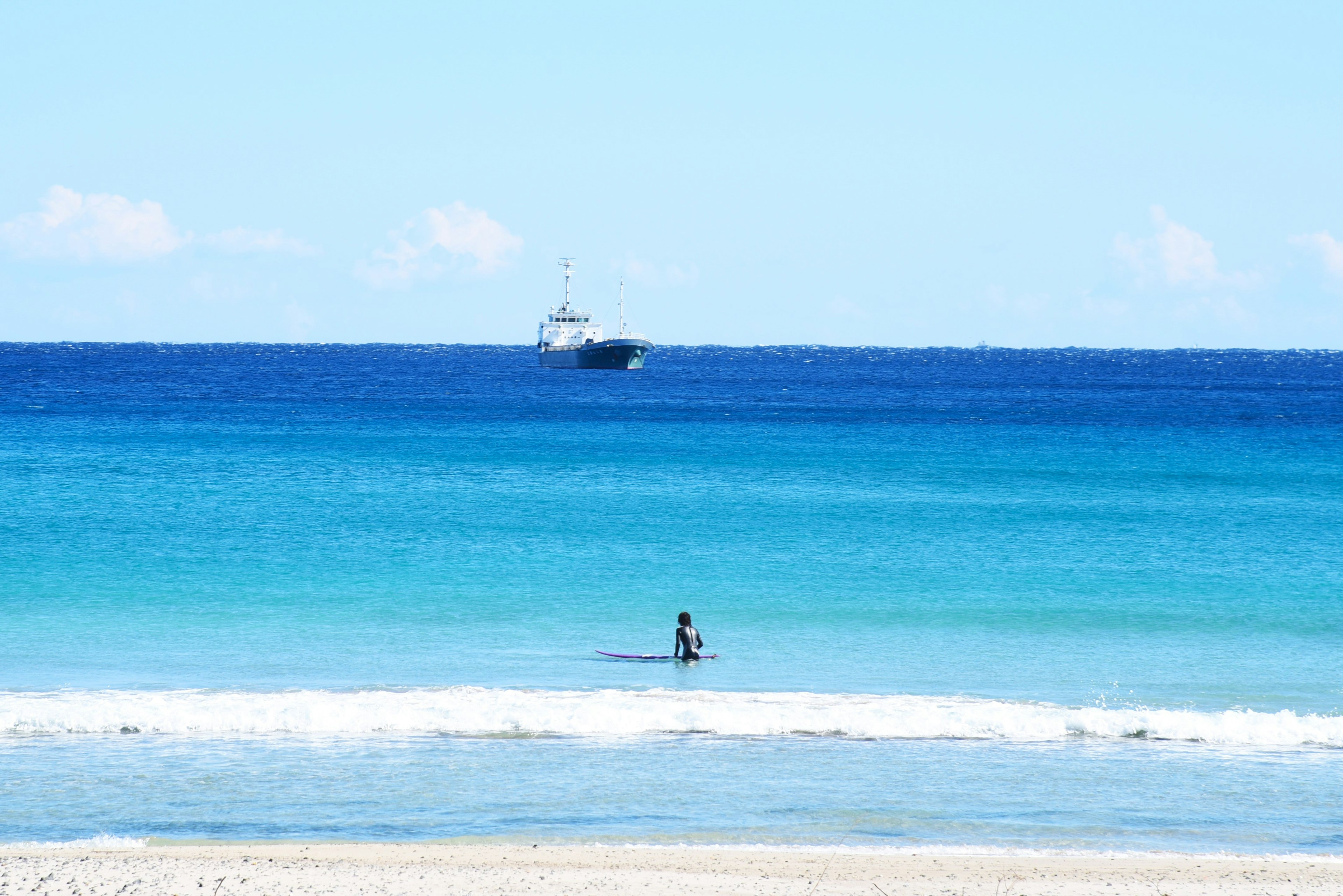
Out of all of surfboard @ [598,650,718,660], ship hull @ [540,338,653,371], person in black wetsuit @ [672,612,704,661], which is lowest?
surfboard @ [598,650,718,660]

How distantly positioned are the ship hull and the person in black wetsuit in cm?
11999

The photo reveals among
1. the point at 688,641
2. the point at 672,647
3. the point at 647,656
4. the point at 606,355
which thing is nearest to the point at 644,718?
the point at 688,641

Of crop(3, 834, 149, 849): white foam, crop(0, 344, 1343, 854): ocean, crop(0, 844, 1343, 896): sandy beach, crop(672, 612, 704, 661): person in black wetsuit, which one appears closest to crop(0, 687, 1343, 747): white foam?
crop(0, 344, 1343, 854): ocean

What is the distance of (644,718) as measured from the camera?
50.5 ft

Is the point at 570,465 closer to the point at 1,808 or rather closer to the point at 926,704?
the point at 926,704

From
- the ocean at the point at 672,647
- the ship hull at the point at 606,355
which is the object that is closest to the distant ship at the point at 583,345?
the ship hull at the point at 606,355

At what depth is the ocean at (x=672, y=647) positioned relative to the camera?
12.1m

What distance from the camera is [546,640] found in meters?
20.6

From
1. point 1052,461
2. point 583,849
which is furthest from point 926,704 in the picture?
point 1052,461

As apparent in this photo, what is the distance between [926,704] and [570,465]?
30.5m

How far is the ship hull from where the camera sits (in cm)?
13900

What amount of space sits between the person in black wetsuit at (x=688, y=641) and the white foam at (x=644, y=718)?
248cm

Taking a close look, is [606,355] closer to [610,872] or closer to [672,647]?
[672,647]

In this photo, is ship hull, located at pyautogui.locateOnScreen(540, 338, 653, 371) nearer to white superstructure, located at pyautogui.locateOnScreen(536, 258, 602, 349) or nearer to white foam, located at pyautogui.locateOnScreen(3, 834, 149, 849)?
white superstructure, located at pyautogui.locateOnScreen(536, 258, 602, 349)
